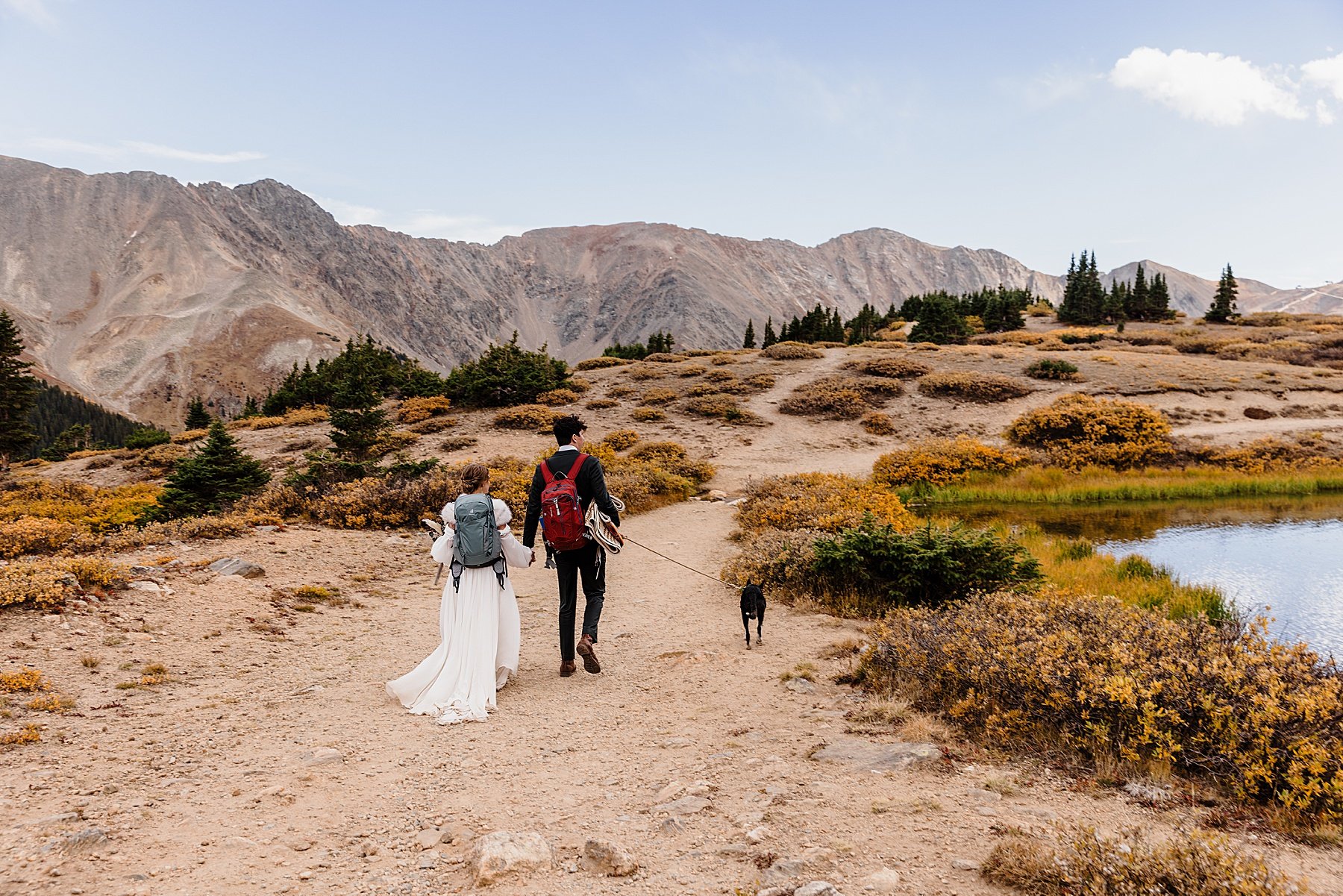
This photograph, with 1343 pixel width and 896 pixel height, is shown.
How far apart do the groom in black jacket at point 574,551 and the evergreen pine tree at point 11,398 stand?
137 feet

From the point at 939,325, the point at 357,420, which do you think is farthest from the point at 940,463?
the point at 939,325

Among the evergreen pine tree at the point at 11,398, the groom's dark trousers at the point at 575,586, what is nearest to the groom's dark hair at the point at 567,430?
the groom's dark trousers at the point at 575,586

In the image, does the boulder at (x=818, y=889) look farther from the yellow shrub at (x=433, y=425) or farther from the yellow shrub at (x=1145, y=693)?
the yellow shrub at (x=433, y=425)

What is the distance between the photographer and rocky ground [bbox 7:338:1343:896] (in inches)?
137

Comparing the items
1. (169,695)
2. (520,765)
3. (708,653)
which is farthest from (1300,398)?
(169,695)

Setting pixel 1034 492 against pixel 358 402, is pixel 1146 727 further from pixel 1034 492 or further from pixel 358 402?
pixel 358 402

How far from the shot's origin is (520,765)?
5.03m

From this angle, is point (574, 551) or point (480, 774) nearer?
point (480, 774)

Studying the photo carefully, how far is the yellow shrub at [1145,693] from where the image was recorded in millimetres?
3732

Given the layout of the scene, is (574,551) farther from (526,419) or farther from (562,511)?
(526,419)

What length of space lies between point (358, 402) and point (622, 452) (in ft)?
33.9

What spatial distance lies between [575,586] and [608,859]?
11.8ft

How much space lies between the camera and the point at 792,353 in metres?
44.6

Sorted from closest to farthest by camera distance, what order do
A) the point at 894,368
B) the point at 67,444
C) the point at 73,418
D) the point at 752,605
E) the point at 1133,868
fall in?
the point at 1133,868 → the point at 752,605 → the point at 894,368 → the point at 67,444 → the point at 73,418
